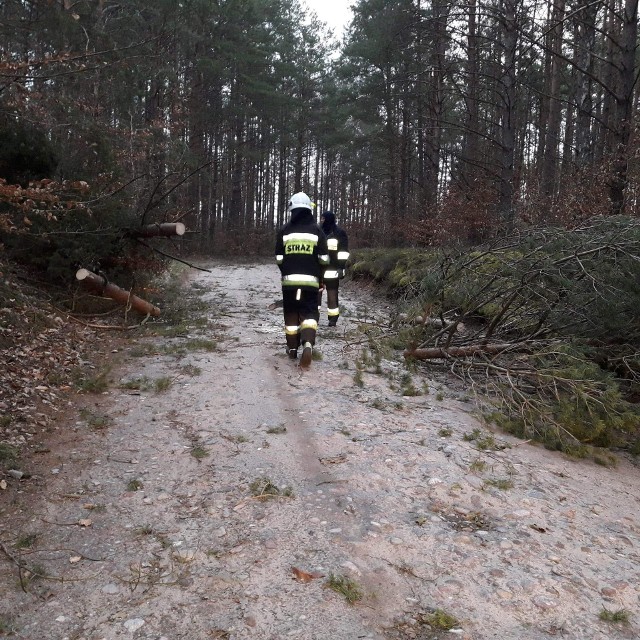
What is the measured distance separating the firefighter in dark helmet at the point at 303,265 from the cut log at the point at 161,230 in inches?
107

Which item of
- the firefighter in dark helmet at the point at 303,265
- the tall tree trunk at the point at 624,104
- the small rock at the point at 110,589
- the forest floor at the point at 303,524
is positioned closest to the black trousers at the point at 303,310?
the firefighter in dark helmet at the point at 303,265

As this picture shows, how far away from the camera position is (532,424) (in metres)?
5.59

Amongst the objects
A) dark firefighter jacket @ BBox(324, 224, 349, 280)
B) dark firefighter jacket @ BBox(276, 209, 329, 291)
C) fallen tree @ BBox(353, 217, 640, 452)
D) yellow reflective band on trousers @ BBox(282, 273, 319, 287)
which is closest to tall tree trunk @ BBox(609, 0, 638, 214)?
fallen tree @ BBox(353, 217, 640, 452)

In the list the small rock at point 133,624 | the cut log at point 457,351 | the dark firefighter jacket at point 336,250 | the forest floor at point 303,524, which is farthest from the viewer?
the dark firefighter jacket at point 336,250

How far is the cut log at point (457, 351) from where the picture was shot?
6895mm

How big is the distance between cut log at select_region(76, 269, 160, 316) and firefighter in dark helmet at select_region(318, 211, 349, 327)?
3267mm

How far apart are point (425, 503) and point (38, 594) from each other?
2505mm

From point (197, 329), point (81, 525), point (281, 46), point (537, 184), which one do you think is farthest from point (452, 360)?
point (281, 46)

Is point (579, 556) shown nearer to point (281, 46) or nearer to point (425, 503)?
point (425, 503)

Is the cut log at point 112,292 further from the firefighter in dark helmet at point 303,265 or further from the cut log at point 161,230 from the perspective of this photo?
the firefighter in dark helmet at point 303,265

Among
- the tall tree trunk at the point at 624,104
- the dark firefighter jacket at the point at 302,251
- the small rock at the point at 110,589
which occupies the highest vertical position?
the tall tree trunk at the point at 624,104

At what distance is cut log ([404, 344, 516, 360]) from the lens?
22.6ft

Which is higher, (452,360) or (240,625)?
(452,360)

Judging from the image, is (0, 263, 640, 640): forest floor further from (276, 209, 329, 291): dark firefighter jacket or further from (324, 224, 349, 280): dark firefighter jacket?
(324, 224, 349, 280): dark firefighter jacket
